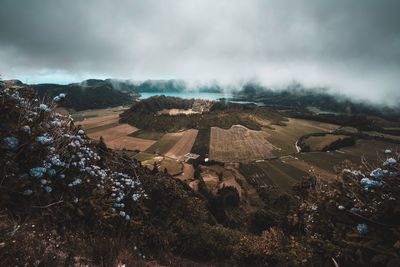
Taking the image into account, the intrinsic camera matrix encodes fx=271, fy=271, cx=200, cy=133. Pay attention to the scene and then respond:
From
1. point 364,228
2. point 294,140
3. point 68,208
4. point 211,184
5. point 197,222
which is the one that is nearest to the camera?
point 364,228

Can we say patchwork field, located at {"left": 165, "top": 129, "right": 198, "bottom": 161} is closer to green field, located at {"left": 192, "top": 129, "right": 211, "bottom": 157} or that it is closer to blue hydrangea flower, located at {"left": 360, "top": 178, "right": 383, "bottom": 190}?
green field, located at {"left": 192, "top": 129, "right": 211, "bottom": 157}

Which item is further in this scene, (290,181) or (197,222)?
(290,181)

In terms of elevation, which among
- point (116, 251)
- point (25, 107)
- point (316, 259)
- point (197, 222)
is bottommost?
point (197, 222)

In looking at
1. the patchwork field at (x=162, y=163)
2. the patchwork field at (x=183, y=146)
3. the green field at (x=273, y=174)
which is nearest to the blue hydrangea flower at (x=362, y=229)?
the green field at (x=273, y=174)

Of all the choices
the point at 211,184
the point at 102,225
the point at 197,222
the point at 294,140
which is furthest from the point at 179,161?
the point at 102,225

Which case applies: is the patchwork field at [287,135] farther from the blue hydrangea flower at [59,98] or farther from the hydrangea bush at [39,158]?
the hydrangea bush at [39,158]

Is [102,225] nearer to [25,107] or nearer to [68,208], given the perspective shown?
[68,208]

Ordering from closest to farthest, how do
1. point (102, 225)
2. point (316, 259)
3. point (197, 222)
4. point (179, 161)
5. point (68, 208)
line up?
point (316, 259), point (68, 208), point (102, 225), point (197, 222), point (179, 161)

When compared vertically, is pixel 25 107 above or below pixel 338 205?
above
